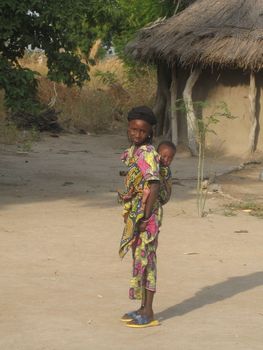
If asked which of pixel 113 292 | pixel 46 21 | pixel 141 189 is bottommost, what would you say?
pixel 113 292

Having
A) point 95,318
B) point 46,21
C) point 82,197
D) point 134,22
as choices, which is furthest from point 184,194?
point 134,22

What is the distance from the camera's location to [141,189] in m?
5.32

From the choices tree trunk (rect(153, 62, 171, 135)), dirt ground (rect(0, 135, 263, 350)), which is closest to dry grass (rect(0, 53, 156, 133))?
tree trunk (rect(153, 62, 171, 135))

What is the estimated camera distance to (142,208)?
5301 millimetres

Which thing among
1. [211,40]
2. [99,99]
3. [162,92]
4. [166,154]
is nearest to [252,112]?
[211,40]

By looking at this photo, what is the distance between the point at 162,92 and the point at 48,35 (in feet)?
25.7

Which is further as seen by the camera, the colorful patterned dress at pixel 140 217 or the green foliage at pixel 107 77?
the green foliage at pixel 107 77

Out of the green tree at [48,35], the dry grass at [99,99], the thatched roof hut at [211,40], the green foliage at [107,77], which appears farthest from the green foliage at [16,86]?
the green foliage at [107,77]

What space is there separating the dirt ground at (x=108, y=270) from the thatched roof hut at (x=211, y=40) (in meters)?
3.29

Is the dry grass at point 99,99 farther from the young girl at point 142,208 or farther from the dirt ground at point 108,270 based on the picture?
the young girl at point 142,208

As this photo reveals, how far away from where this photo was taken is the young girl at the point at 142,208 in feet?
17.3

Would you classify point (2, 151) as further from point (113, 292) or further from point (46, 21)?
point (113, 292)

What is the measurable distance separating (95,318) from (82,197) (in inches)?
219

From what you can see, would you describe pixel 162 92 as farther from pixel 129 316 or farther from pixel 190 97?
pixel 129 316
